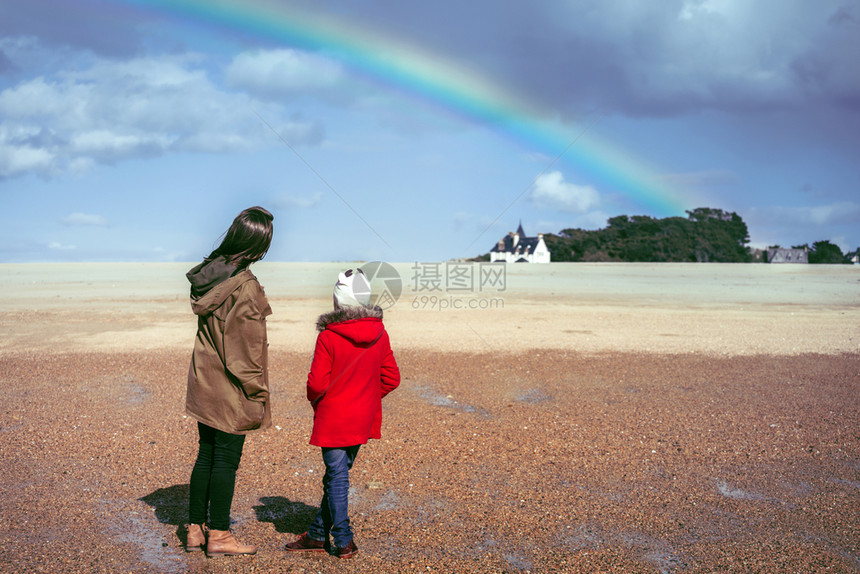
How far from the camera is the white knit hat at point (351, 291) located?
3.92 m

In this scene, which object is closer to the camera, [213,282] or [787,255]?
[213,282]

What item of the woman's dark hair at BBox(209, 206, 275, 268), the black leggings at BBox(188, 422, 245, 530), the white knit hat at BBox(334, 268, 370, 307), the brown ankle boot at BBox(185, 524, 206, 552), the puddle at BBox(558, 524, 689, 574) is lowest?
the puddle at BBox(558, 524, 689, 574)

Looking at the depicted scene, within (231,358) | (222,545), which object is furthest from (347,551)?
(231,358)

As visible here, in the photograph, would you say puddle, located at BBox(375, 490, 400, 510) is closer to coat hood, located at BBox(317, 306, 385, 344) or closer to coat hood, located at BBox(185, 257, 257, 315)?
coat hood, located at BBox(317, 306, 385, 344)

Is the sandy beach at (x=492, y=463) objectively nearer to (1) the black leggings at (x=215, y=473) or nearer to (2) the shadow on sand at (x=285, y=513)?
(2) the shadow on sand at (x=285, y=513)

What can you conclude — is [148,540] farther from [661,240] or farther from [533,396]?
[661,240]

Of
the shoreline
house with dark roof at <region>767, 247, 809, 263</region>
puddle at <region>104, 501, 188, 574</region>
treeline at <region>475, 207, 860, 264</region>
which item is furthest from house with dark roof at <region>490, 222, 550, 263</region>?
puddle at <region>104, 501, 188, 574</region>

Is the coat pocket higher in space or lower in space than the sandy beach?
higher

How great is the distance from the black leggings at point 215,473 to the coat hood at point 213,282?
0.79m

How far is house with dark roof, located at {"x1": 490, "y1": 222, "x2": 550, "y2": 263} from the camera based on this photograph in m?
92.4

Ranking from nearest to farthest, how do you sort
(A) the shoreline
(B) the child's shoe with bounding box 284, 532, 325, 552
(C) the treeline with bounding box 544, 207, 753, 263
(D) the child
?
A: (D) the child → (B) the child's shoe with bounding box 284, 532, 325, 552 → (A) the shoreline → (C) the treeline with bounding box 544, 207, 753, 263

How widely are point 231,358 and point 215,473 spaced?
0.77 m

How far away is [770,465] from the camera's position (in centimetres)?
628

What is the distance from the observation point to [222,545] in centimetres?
410
